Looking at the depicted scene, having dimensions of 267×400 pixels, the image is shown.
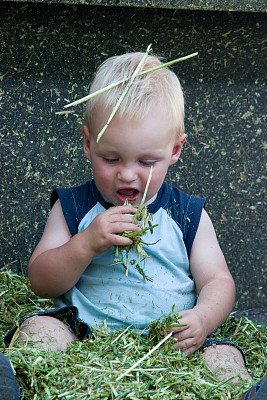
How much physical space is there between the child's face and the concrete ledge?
0.75 meters

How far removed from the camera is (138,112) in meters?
2.61

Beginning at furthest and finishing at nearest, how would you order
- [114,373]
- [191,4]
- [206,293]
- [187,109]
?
[187,109] < [191,4] < [206,293] < [114,373]

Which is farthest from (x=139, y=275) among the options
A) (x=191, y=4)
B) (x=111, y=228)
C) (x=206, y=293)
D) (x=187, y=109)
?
(x=191, y=4)

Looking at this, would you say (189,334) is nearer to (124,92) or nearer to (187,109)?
(124,92)

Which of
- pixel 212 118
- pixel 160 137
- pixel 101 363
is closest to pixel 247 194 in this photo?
pixel 212 118

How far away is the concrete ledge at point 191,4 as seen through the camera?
3.17 meters

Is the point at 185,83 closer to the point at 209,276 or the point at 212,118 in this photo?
the point at 212,118

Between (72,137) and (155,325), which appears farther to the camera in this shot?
(72,137)

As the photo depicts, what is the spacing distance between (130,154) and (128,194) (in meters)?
0.18

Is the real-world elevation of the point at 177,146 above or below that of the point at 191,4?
below

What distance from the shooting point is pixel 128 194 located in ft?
8.86

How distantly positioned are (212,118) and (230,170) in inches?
11.8

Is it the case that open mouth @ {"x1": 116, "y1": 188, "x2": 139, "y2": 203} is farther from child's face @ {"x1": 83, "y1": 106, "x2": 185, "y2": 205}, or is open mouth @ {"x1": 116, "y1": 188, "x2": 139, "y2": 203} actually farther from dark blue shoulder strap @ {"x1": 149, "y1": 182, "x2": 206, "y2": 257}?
dark blue shoulder strap @ {"x1": 149, "y1": 182, "x2": 206, "y2": 257}

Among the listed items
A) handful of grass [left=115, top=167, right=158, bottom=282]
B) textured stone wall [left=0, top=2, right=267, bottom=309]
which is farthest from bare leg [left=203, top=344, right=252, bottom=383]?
textured stone wall [left=0, top=2, right=267, bottom=309]
